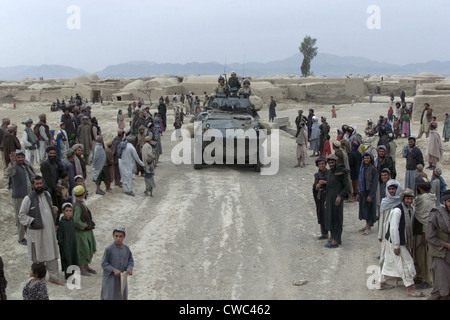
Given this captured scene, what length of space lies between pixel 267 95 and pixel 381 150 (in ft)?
94.6

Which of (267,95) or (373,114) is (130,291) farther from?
(267,95)

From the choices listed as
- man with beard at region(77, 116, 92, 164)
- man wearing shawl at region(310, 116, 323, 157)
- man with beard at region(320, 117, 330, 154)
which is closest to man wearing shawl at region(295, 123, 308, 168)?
man with beard at region(320, 117, 330, 154)

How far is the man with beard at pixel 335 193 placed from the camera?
888cm

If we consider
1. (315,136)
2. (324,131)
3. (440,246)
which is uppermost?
(324,131)

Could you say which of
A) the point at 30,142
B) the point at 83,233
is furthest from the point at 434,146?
the point at 30,142

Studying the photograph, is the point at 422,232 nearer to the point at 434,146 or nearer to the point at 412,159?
the point at 412,159

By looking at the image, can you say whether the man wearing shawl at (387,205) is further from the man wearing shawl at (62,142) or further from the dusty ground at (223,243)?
the man wearing shawl at (62,142)

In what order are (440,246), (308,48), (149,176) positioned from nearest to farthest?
1. (440,246)
2. (149,176)
3. (308,48)

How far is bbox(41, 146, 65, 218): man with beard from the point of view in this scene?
876 cm

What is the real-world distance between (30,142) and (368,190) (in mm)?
8181

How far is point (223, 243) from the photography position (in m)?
9.39

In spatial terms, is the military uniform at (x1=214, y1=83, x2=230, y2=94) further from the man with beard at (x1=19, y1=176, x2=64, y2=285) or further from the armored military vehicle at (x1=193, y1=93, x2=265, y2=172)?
the man with beard at (x1=19, y1=176, x2=64, y2=285)

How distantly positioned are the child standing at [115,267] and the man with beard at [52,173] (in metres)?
3.03

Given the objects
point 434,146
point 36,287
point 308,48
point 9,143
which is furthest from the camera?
point 308,48
